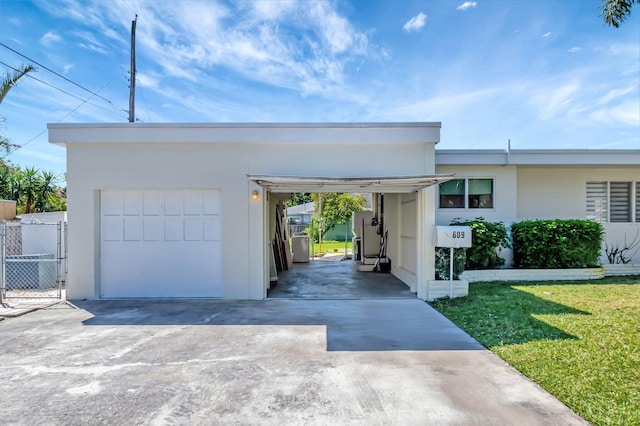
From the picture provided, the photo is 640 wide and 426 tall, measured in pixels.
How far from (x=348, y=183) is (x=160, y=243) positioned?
15.3 feet

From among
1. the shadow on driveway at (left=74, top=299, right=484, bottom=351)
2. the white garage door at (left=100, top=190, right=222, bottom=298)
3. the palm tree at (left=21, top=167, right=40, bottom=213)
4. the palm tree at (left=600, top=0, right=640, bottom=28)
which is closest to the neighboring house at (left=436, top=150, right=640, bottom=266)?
the palm tree at (left=600, top=0, right=640, bottom=28)

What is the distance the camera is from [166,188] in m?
8.01

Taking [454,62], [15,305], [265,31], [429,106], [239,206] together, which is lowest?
[15,305]

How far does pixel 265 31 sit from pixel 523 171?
926 centimetres

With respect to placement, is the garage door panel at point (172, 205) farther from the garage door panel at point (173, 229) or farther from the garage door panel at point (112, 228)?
the garage door panel at point (112, 228)

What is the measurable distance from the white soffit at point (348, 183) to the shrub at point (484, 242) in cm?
257

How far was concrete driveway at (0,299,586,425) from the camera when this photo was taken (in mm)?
3191

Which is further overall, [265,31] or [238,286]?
[265,31]

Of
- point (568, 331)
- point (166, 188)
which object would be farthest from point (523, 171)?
point (166, 188)

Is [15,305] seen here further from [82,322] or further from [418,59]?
[418,59]

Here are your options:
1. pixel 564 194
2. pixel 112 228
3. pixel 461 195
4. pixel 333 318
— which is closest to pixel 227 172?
pixel 112 228

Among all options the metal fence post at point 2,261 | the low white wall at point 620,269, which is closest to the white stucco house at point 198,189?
the metal fence post at point 2,261

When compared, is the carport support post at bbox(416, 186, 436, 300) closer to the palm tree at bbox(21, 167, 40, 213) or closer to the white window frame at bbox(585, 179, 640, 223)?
the white window frame at bbox(585, 179, 640, 223)

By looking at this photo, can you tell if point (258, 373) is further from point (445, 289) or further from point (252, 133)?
point (252, 133)
